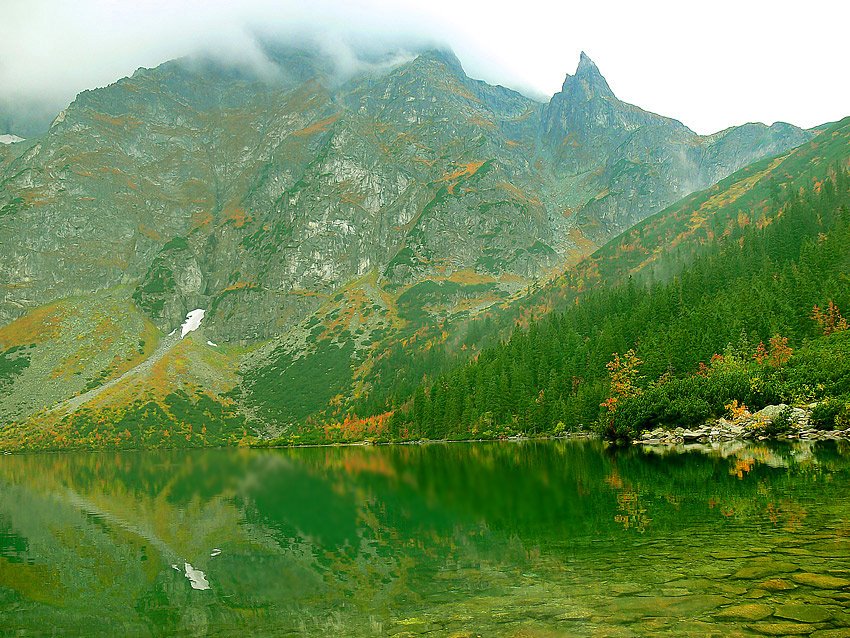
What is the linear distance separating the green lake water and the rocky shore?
828 inches

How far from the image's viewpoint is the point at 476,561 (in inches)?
976

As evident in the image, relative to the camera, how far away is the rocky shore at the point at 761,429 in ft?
236

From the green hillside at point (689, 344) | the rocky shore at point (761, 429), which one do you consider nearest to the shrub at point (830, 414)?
the rocky shore at point (761, 429)

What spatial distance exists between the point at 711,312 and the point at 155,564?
128 m

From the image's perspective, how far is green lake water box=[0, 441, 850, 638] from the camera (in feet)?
53.0

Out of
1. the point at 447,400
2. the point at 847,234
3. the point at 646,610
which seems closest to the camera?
the point at 646,610

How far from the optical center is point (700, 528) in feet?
83.9

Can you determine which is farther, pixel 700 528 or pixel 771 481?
pixel 771 481

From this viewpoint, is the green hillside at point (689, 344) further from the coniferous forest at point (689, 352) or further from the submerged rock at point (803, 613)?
the submerged rock at point (803, 613)

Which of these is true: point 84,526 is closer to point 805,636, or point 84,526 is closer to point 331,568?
point 331,568

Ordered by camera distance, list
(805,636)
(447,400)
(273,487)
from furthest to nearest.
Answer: (447,400), (273,487), (805,636)

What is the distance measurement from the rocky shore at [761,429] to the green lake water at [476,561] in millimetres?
21020

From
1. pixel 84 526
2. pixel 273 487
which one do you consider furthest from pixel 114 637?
pixel 273 487

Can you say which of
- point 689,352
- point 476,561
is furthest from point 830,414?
point 476,561
